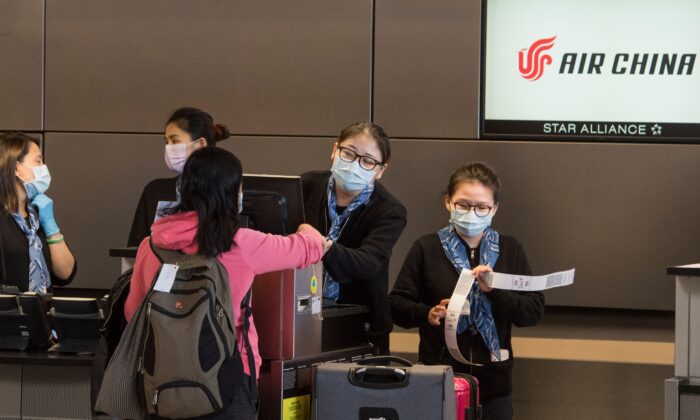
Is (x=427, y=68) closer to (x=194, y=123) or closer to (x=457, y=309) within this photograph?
(x=194, y=123)

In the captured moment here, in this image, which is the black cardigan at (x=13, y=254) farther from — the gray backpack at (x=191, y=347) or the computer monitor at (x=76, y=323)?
the gray backpack at (x=191, y=347)

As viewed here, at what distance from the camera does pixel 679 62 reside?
4844mm

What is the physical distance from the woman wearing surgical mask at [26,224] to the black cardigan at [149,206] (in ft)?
1.23

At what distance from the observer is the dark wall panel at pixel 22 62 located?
17.6 ft

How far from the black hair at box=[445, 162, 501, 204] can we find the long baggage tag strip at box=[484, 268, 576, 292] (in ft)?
1.10

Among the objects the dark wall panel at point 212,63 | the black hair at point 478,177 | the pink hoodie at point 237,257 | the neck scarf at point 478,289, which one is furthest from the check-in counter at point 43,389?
the dark wall panel at point 212,63

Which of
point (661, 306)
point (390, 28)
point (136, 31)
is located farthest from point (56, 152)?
point (661, 306)

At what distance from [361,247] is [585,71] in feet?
6.60

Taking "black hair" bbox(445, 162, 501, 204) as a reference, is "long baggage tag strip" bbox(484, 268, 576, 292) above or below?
below

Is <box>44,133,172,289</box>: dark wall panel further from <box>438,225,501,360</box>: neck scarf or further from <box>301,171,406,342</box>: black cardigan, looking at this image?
<box>438,225,501,360</box>: neck scarf

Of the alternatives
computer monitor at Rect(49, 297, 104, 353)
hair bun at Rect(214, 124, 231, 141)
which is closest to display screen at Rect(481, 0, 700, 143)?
hair bun at Rect(214, 124, 231, 141)

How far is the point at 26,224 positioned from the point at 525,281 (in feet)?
7.10

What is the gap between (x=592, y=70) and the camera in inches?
193

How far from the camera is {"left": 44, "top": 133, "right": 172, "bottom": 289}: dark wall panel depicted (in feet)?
17.4
